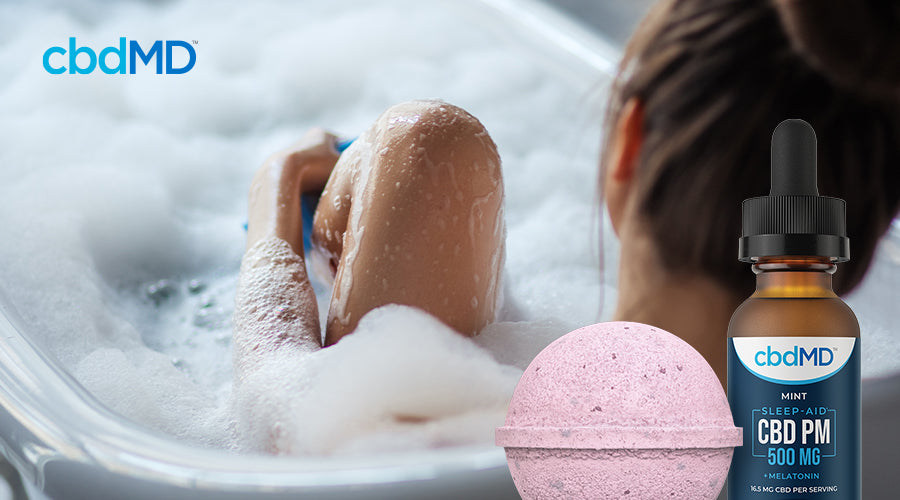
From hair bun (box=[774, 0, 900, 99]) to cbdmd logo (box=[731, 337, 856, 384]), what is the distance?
0.19 meters

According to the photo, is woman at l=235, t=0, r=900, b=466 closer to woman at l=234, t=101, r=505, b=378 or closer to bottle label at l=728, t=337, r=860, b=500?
woman at l=234, t=101, r=505, b=378

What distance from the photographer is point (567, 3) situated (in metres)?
0.75

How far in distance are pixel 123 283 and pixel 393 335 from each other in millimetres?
237

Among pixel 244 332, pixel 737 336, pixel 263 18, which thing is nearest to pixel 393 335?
pixel 244 332

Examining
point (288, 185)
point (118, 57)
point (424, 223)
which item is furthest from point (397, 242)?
point (118, 57)

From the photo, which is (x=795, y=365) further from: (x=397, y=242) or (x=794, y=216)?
(x=397, y=242)

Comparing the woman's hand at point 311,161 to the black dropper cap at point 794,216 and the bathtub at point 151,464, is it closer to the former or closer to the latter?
the bathtub at point 151,464

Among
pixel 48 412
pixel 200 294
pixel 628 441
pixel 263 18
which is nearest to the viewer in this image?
pixel 628 441

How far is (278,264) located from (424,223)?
0.13 metres

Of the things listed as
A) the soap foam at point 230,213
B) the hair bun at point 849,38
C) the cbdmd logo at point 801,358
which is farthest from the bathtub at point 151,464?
the hair bun at point 849,38

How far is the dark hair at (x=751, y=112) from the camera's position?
46cm

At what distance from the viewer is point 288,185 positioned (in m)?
0.59

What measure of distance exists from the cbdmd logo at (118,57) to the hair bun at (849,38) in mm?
413

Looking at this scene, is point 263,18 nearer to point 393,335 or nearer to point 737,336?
point 393,335
